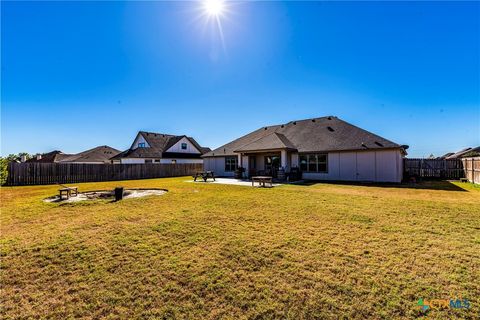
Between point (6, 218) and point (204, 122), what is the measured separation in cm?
2037

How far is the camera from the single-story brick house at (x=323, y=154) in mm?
15079

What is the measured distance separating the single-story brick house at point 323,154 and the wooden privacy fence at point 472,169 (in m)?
3.99

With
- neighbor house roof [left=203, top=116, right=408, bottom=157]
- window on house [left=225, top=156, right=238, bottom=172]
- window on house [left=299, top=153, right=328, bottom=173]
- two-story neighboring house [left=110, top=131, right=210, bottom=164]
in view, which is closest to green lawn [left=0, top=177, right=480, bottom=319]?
neighbor house roof [left=203, top=116, right=408, bottom=157]

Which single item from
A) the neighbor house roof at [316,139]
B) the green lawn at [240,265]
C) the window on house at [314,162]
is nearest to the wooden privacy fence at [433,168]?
the neighbor house roof at [316,139]

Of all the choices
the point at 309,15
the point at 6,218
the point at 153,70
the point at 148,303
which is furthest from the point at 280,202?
the point at 153,70

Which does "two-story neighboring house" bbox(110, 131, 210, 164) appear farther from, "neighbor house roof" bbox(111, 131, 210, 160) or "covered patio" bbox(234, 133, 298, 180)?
"covered patio" bbox(234, 133, 298, 180)

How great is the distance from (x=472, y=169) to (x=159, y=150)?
34.1 m

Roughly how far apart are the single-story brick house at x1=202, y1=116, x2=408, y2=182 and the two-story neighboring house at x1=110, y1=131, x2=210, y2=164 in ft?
39.3

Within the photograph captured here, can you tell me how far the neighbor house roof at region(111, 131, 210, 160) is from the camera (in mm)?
30828

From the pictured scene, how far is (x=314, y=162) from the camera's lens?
17.6 m

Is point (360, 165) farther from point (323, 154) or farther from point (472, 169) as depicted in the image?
point (472, 169)

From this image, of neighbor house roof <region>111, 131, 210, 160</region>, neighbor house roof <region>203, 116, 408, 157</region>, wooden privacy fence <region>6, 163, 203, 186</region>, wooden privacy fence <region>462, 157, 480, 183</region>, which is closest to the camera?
wooden privacy fence <region>462, 157, 480, 183</region>

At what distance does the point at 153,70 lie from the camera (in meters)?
15.0

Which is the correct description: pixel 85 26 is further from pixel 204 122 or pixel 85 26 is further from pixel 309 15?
pixel 204 122
